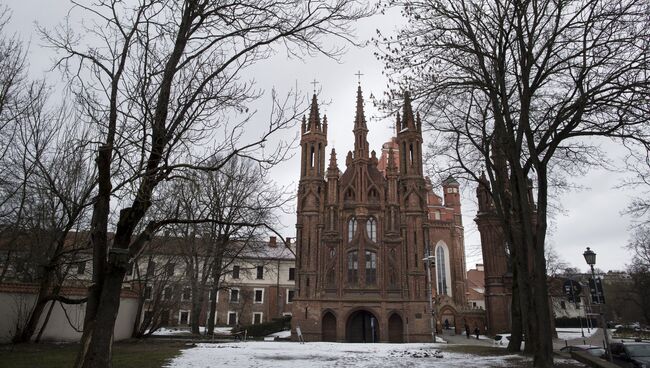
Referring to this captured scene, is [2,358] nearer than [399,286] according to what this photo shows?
Yes

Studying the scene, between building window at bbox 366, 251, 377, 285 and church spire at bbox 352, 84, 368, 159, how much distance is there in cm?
898

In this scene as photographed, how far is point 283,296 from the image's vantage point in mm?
52125

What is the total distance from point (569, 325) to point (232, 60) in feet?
200

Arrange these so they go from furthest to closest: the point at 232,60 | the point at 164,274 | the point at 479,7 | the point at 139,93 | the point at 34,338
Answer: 1. the point at 164,274
2. the point at 34,338
3. the point at 479,7
4. the point at 232,60
5. the point at 139,93

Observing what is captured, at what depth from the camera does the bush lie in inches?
1512

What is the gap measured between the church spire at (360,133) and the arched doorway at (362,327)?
14.0m

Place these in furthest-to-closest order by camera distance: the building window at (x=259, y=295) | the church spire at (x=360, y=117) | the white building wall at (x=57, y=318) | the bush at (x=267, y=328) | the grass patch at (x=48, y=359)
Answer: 1. the building window at (x=259, y=295)
2. the church spire at (x=360, y=117)
3. the bush at (x=267, y=328)
4. the white building wall at (x=57, y=318)
5. the grass patch at (x=48, y=359)

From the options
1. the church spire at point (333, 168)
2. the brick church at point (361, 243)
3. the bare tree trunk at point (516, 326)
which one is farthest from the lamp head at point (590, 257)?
Result: the church spire at point (333, 168)

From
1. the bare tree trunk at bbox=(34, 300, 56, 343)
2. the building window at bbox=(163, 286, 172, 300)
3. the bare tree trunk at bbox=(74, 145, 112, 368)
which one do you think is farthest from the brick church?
the bare tree trunk at bbox=(74, 145, 112, 368)

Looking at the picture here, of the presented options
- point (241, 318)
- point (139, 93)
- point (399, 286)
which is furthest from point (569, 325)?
point (139, 93)

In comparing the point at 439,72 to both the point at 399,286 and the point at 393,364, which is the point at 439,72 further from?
the point at 399,286

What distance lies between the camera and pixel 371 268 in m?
36.9

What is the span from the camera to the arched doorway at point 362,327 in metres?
35.9

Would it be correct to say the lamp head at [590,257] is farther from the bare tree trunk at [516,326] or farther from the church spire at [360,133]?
the church spire at [360,133]
